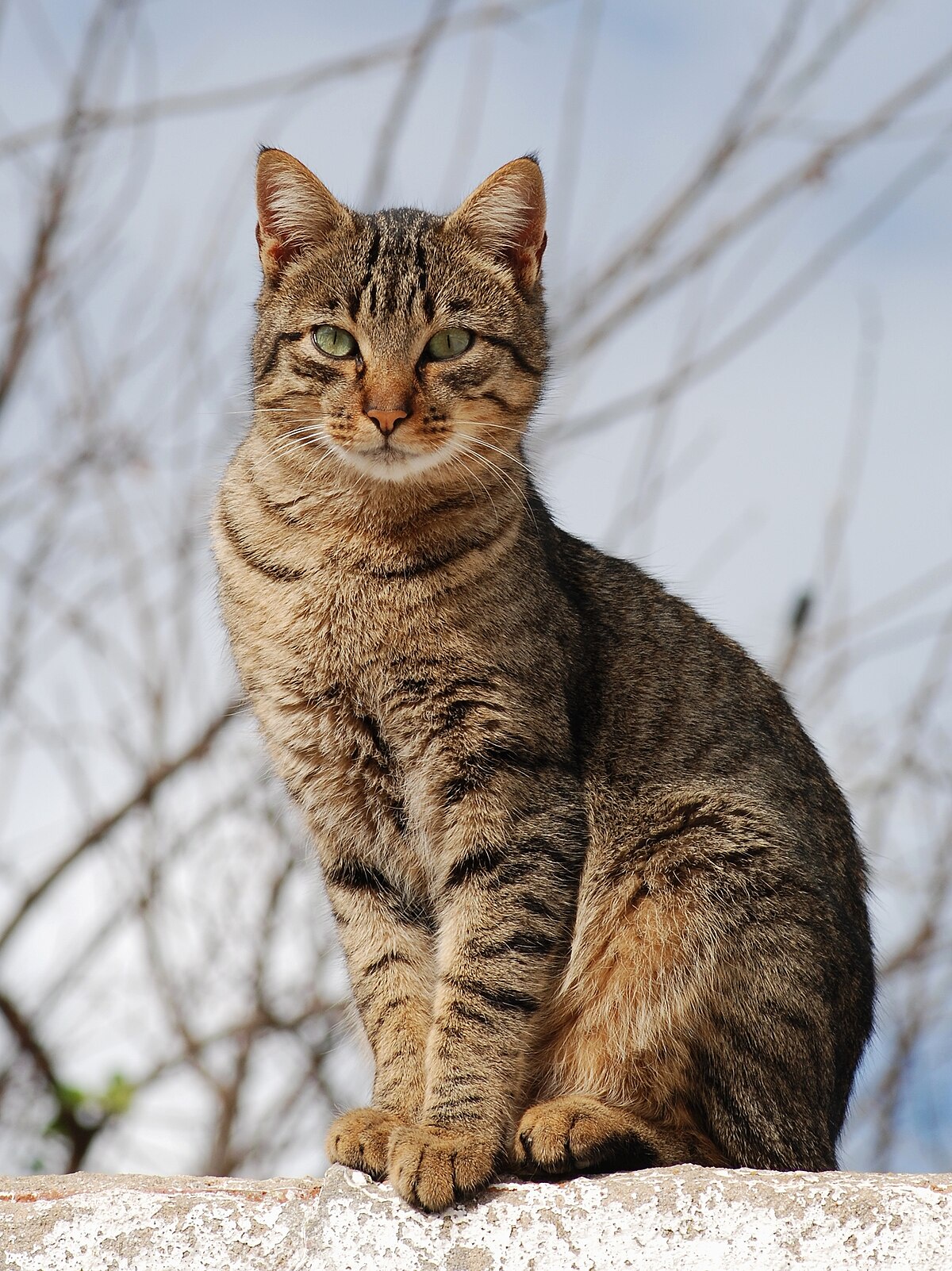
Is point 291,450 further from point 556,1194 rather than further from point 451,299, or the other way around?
point 556,1194

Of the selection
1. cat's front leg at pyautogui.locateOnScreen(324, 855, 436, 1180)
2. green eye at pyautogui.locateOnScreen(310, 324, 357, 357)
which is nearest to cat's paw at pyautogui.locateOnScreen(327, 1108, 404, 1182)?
cat's front leg at pyautogui.locateOnScreen(324, 855, 436, 1180)

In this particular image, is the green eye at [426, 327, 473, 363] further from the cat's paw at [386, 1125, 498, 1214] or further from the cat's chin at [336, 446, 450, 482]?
the cat's paw at [386, 1125, 498, 1214]

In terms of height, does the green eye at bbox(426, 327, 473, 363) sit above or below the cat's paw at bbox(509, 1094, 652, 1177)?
above

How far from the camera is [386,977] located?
3.67m

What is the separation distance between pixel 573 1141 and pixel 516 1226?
0.26 meters

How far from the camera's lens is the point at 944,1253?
2.78 metres

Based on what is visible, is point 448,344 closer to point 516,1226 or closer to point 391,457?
point 391,457

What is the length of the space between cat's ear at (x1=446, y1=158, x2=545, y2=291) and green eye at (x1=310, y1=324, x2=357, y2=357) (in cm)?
51

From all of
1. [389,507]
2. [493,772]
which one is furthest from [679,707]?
[389,507]

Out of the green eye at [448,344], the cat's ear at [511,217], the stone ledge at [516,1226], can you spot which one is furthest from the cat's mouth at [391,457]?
the stone ledge at [516,1226]

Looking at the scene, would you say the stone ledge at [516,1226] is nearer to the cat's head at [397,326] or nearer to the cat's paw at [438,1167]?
the cat's paw at [438,1167]

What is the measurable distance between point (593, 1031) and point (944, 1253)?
965 mm

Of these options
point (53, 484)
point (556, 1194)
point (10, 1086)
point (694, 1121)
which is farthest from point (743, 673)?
point (10, 1086)

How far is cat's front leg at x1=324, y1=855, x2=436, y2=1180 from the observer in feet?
11.4
